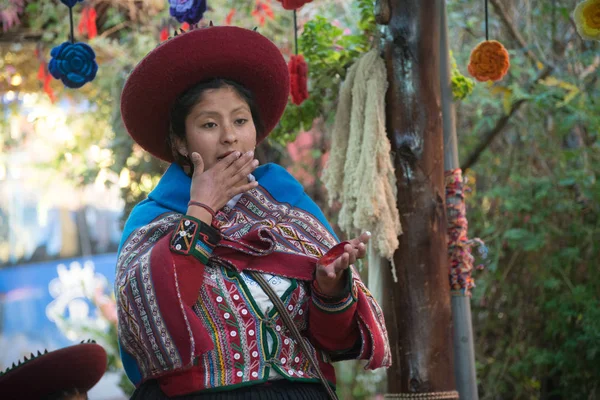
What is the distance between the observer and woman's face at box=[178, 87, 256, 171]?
2066 millimetres

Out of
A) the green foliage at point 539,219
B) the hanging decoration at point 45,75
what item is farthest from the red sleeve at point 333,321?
the hanging decoration at point 45,75

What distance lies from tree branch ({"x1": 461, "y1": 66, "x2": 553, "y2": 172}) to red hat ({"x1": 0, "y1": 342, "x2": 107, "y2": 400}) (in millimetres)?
3312

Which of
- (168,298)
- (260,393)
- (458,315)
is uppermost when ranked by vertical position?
(168,298)

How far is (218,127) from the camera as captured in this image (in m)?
2.10

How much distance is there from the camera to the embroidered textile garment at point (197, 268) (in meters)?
1.85

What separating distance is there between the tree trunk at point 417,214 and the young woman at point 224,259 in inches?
28.2

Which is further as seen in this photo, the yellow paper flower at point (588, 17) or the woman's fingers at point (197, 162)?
the yellow paper flower at point (588, 17)

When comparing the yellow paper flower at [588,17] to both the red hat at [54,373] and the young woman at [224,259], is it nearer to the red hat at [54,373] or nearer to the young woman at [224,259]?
the young woman at [224,259]

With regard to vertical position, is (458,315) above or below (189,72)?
below

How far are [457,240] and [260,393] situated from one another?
1301 mm

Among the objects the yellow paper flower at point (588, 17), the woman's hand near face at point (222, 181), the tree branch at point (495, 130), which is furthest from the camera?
the tree branch at point (495, 130)

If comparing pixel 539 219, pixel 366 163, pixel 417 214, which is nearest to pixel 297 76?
pixel 366 163

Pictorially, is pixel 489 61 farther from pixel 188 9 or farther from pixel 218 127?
pixel 218 127

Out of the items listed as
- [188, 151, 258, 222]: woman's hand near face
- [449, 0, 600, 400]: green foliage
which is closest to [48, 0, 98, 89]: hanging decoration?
[188, 151, 258, 222]: woman's hand near face
